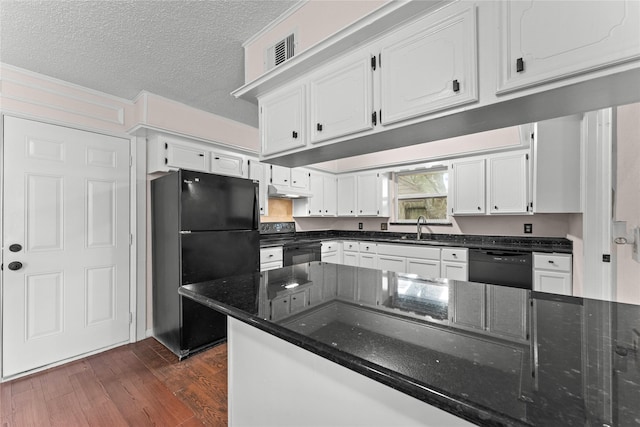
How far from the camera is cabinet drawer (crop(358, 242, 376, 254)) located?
13.8 ft

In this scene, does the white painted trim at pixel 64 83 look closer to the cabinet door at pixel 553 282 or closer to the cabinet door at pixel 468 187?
the cabinet door at pixel 468 187

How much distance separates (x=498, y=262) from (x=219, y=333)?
316 centimetres

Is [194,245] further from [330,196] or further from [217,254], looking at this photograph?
[330,196]

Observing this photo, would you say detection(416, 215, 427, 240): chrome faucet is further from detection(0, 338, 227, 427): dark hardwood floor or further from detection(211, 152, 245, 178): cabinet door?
detection(0, 338, 227, 427): dark hardwood floor

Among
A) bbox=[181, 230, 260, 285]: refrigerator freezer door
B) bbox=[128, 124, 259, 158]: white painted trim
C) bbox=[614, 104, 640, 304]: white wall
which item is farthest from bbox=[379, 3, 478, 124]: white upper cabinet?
bbox=[128, 124, 259, 158]: white painted trim

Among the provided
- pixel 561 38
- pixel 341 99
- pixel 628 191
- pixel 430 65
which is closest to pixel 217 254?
pixel 341 99

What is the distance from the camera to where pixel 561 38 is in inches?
34.2

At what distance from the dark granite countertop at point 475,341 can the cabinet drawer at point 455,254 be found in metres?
2.30

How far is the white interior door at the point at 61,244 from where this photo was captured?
2.23 meters

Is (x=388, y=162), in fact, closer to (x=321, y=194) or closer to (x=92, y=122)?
(x=321, y=194)

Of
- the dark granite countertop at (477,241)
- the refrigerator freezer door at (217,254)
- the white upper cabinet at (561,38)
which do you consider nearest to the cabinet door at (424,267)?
the dark granite countertop at (477,241)

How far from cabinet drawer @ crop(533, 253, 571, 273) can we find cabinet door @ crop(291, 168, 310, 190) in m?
3.16

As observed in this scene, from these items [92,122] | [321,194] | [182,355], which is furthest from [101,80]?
[321,194]

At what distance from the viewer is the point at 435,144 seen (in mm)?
3977
